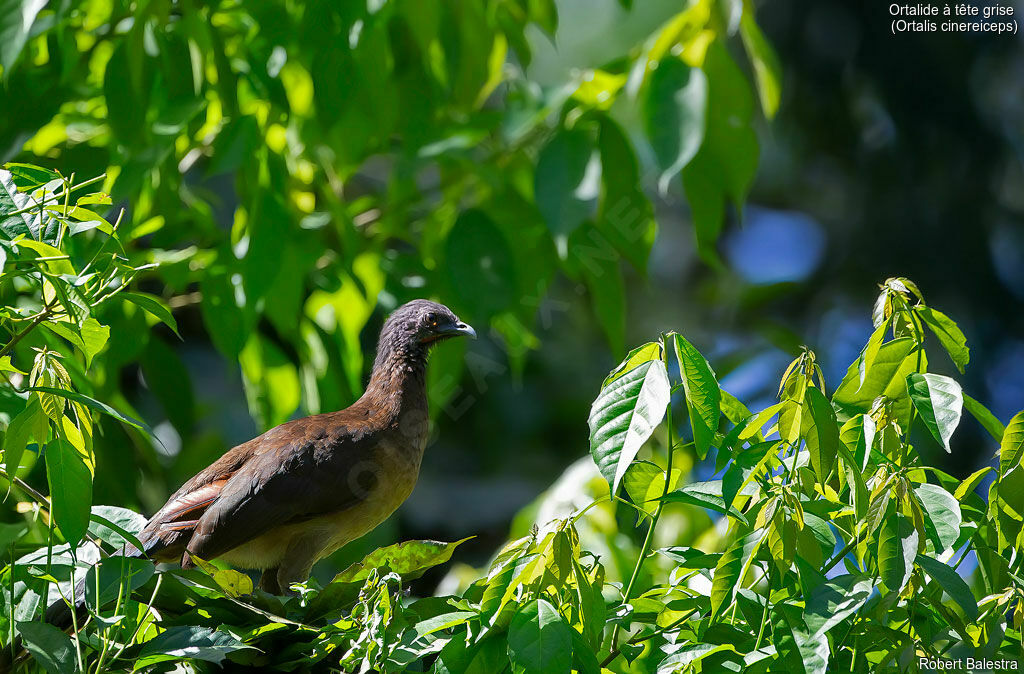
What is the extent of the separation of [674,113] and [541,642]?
7.04 feet

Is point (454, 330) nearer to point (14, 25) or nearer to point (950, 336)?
point (14, 25)

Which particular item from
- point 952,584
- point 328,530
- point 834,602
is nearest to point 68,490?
point 834,602

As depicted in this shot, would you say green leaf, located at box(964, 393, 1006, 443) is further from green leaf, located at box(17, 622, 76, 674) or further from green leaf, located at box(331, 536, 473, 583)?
green leaf, located at box(17, 622, 76, 674)

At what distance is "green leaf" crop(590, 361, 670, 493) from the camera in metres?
1.53

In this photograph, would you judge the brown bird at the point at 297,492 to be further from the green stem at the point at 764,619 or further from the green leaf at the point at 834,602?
the green leaf at the point at 834,602

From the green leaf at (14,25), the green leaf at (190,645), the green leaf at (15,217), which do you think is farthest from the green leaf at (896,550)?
the green leaf at (14,25)

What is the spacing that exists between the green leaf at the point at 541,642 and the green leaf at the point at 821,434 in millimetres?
434

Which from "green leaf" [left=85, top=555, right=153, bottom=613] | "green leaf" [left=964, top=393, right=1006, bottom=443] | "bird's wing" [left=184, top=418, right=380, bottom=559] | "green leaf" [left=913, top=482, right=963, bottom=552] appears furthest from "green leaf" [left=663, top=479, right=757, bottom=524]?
"bird's wing" [left=184, top=418, right=380, bottom=559]

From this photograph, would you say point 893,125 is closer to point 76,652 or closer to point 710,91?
point 710,91

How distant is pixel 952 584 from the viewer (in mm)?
1465

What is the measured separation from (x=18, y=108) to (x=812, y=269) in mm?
Answer: 5614

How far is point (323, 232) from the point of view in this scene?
4.23 metres

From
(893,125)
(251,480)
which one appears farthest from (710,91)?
(893,125)

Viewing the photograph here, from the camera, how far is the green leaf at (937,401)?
157 cm
